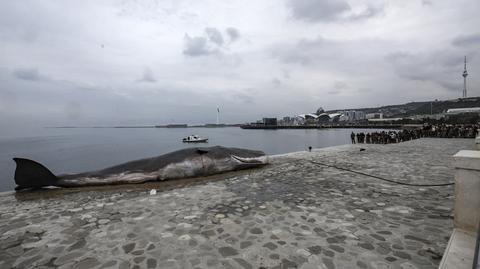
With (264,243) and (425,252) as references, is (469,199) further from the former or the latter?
(264,243)

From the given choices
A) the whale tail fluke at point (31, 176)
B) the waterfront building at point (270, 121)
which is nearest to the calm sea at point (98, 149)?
the whale tail fluke at point (31, 176)

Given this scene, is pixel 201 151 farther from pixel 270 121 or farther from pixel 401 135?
pixel 270 121

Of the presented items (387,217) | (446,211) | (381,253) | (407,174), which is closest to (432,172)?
(407,174)

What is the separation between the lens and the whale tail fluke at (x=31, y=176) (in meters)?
8.39

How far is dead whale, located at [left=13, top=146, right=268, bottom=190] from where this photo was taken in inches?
337

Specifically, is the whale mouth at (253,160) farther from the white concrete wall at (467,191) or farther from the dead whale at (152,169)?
the white concrete wall at (467,191)

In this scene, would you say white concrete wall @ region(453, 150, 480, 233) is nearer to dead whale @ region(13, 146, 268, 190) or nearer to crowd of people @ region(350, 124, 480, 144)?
dead whale @ region(13, 146, 268, 190)

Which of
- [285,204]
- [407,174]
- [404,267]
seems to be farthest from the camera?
[407,174]

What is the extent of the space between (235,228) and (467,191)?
3.56 metres

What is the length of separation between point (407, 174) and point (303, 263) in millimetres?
7662

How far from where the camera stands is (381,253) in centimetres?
360

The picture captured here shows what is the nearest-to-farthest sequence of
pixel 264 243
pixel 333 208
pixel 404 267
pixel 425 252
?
pixel 404 267 → pixel 425 252 → pixel 264 243 → pixel 333 208

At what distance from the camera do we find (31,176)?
8.51m

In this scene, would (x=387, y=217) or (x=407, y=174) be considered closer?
(x=387, y=217)
